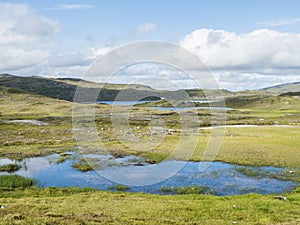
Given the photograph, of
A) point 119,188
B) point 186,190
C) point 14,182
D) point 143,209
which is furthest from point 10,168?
point 143,209

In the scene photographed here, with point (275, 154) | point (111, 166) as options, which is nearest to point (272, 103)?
point (275, 154)

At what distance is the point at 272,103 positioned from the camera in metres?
190

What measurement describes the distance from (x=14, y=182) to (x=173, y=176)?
1612 centimetres

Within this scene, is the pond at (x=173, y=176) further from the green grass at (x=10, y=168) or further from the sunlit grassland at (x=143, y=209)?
the sunlit grassland at (x=143, y=209)

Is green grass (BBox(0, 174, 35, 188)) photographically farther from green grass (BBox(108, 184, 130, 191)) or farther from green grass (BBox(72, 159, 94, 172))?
green grass (BBox(108, 184, 130, 191))

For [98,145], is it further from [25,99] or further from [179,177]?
[25,99]

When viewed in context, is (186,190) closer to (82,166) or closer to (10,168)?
(82,166)

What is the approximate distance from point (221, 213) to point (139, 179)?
46.9 ft

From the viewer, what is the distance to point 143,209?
22.0 meters

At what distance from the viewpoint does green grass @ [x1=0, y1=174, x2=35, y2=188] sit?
30809 mm

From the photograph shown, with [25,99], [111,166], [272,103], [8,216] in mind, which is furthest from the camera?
[272,103]

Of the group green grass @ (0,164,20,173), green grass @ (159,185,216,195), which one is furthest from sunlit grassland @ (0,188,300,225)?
green grass @ (0,164,20,173)

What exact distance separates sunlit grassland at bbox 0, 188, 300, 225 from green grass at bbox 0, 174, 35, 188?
308 centimetres

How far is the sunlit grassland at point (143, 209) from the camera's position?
19094mm
